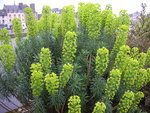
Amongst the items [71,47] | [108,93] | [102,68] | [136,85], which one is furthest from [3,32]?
[136,85]

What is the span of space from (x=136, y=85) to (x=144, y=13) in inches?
187

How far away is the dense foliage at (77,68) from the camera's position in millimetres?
1321

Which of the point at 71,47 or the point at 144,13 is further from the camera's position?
the point at 144,13

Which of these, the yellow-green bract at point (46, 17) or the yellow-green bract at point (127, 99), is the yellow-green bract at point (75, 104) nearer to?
the yellow-green bract at point (127, 99)

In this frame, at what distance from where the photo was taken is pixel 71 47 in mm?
1395

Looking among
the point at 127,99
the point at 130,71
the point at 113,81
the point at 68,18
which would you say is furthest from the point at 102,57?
the point at 68,18

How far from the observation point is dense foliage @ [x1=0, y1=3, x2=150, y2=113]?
1321mm

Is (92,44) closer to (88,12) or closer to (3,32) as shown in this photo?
(88,12)

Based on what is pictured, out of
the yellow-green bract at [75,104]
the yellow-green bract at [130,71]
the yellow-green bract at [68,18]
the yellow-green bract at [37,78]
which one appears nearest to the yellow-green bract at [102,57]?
the yellow-green bract at [130,71]

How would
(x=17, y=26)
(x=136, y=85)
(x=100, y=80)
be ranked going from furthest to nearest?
(x=17, y=26), (x=136, y=85), (x=100, y=80)

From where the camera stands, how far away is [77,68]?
1.55 meters

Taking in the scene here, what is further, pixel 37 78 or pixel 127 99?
pixel 127 99

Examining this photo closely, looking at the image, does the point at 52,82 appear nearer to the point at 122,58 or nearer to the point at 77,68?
the point at 77,68

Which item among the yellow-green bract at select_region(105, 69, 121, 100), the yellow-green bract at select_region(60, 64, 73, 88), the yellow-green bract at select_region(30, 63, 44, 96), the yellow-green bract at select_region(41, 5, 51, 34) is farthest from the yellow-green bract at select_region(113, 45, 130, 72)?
the yellow-green bract at select_region(41, 5, 51, 34)
